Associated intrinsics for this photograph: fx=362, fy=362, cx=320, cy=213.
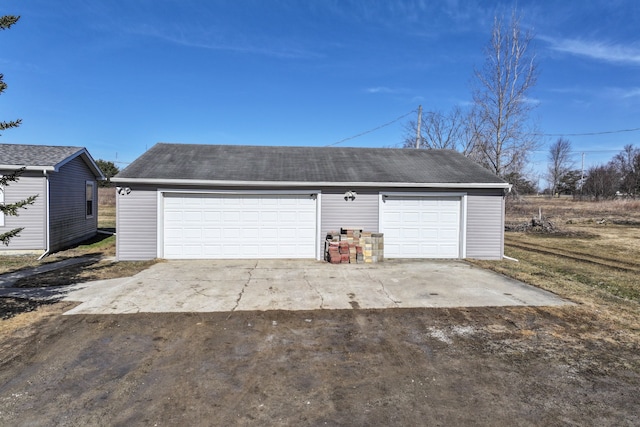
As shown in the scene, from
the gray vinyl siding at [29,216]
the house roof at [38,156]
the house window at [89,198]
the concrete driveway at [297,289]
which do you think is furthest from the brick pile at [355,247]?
the house window at [89,198]

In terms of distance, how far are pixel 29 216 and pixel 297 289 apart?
8878mm

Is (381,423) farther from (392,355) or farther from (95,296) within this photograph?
(95,296)

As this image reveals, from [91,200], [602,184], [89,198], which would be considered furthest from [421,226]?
[602,184]

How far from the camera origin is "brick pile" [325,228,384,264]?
31.0ft

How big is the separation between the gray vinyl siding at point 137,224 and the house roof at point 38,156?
277cm

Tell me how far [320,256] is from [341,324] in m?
4.94

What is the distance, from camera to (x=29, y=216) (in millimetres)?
10484

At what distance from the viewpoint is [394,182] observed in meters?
9.91

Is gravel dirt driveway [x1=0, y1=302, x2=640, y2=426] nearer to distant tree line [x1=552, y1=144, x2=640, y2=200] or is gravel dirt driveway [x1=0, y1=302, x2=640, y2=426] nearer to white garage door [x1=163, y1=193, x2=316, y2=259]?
white garage door [x1=163, y1=193, x2=316, y2=259]

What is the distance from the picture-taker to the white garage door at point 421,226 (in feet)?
33.7

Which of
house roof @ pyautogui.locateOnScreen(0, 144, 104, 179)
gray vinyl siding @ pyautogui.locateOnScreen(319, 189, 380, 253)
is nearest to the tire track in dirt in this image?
gray vinyl siding @ pyautogui.locateOnScreen(319, 189, 380, 253)

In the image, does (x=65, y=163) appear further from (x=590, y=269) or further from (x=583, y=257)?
(x=583, y=257)

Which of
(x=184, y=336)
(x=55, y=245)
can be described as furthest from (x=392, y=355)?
(x=55, y=245)

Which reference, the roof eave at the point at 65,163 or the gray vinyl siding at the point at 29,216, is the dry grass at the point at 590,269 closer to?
the roof eave at the point at 65,163
